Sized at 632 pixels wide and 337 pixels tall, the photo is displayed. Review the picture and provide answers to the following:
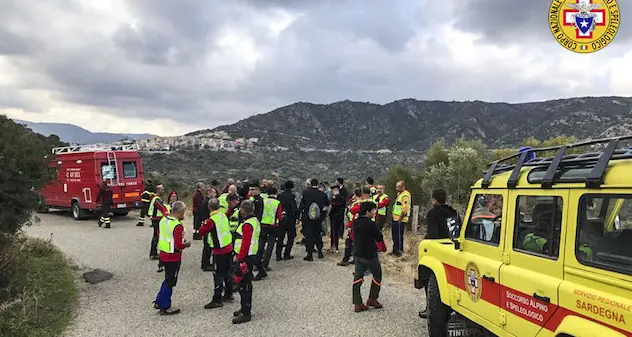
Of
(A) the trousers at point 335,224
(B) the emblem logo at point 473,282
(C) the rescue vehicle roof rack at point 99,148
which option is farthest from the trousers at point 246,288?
(C) the rescue vehicle roof rack at point 99,148

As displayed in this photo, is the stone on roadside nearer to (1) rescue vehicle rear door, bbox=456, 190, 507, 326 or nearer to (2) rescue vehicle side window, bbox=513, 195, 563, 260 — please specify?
(1) rescue vehicle rear door, bbox=456, 190, 507, 326

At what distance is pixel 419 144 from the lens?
6306cm

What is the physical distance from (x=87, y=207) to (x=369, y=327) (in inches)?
620

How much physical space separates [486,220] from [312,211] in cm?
624

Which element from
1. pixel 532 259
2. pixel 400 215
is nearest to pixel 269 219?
pixel 400 215

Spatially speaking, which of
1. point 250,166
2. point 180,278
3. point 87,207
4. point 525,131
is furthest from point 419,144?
point 180,278

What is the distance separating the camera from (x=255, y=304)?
303 inches

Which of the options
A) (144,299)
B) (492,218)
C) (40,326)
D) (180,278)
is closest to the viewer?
(492,218)

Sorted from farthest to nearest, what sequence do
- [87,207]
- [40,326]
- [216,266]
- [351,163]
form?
[351,163]
[87,207]
[216,266]
[40,326]

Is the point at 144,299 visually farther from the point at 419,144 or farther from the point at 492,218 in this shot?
the point at 419,144

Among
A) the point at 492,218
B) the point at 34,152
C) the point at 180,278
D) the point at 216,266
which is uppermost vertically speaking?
the point at 34,152

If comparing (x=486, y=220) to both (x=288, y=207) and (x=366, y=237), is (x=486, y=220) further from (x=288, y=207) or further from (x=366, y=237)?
(x=288, y=207)

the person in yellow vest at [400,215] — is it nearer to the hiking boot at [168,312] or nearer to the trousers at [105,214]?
the hiking boot at [168,312]

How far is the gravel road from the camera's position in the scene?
6496 mm
